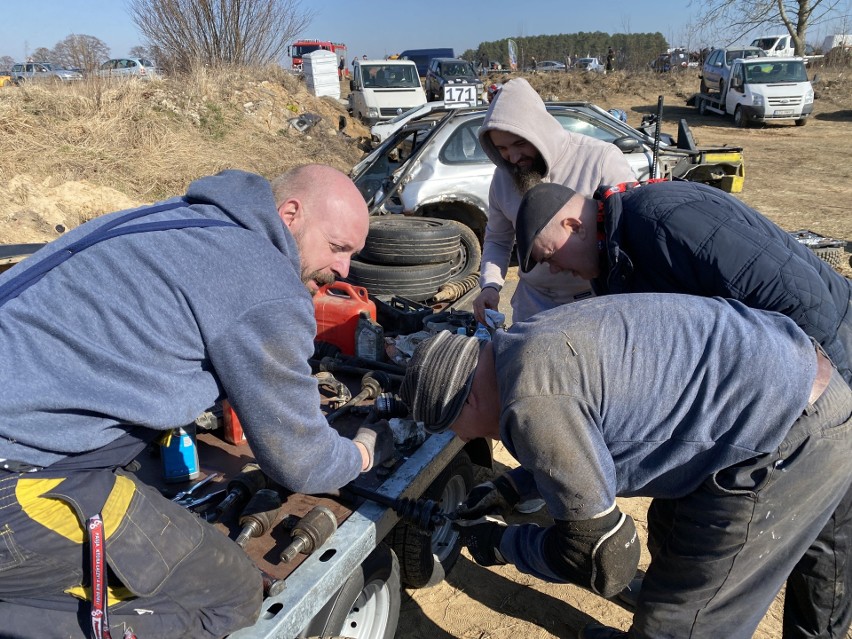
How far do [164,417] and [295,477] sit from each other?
0.41 meters

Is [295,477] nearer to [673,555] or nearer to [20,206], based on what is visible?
[673,555]

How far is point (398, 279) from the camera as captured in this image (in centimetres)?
519

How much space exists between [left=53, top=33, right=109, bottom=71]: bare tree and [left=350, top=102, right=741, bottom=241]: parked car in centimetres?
934

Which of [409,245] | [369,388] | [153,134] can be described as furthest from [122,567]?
[153,134]

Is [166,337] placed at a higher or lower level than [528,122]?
lower

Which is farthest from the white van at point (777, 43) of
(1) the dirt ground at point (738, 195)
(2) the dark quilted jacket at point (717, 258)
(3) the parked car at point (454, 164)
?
(2) the dark quilted jacket at point (717, 258)

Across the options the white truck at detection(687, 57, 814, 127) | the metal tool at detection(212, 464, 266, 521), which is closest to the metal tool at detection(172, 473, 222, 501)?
the metal tool at detection(212, 464, 266, 521)

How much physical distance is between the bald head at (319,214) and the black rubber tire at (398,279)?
323cm

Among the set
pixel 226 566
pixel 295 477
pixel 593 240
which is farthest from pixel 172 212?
pixel 593 240

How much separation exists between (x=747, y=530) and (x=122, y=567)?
161 centimetres

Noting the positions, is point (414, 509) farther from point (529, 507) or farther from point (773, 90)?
point (773, 90)

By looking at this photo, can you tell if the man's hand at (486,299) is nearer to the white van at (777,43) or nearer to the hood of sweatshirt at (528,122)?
the hood of sweatshirt at (528,122)

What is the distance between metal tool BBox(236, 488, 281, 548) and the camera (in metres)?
2.05

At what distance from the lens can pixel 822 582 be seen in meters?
2.21
